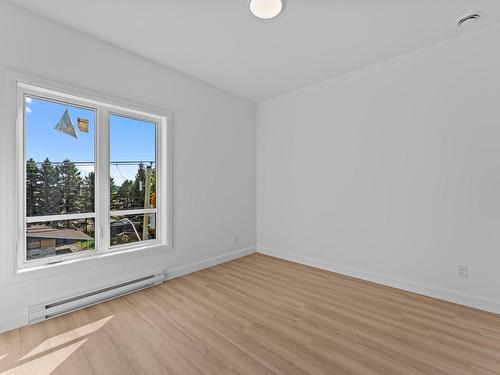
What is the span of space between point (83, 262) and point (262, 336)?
1925 millimetres

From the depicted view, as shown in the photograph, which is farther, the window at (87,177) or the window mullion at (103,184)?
the window mullion at (103,184)

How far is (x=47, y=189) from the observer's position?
2.40 m

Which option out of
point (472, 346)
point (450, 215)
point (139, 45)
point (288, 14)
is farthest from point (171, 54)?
point (472, 346)

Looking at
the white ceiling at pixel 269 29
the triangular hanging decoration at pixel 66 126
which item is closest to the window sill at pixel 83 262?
the triangular hanging decoration at pixel 66 126

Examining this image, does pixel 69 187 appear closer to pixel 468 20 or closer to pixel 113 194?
pixel 113 194

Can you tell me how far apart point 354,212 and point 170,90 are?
3.01m

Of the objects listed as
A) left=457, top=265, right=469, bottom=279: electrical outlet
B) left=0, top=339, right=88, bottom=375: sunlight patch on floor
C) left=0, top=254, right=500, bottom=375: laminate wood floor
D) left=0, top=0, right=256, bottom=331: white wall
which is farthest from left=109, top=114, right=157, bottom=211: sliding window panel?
left=457, top=265, right=469, bottom=279: electrical outlet

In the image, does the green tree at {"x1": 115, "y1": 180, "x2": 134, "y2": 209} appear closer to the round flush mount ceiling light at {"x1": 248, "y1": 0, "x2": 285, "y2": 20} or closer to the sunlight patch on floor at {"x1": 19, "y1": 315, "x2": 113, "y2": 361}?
the sunlight patch on floor at {"x1": 19, "y1": 315, "x2": 113, "y2": 361}

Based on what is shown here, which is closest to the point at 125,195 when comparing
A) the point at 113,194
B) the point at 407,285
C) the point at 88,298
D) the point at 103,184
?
the point at 113,194

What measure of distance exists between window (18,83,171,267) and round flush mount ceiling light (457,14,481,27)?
3376mm

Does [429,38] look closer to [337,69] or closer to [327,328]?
[337,69]

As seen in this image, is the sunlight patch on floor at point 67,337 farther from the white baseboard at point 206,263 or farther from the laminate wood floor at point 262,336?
the white baseboard at point 206,263

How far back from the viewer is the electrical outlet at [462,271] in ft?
8.22

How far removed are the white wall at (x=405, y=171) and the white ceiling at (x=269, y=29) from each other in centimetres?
37
